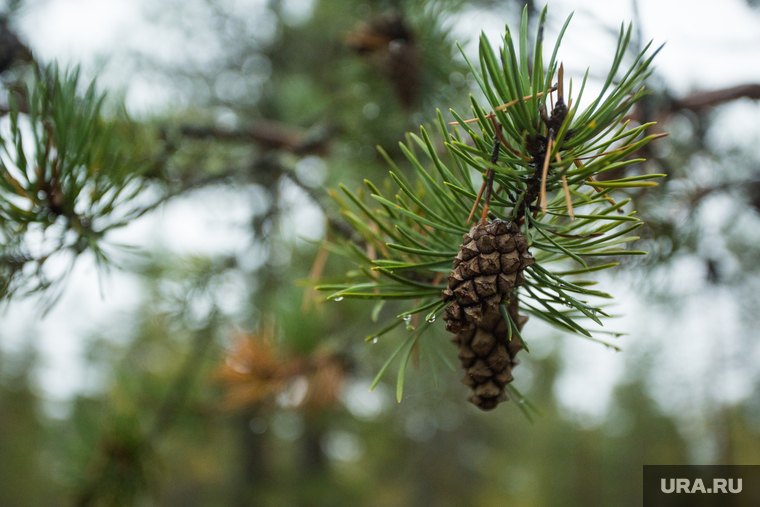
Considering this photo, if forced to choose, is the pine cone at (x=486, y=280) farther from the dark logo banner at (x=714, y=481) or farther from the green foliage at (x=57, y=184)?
the dark logo banner at (x=714, y=481)

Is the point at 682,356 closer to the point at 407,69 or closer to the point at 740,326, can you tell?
the point at 740,326

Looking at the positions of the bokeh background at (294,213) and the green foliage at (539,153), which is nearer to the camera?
the green foliage at (539,153)

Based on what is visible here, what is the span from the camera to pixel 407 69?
22.5 inches

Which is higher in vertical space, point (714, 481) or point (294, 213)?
point (294, 213)

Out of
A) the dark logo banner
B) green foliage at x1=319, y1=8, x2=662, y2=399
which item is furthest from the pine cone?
the dark logo banner

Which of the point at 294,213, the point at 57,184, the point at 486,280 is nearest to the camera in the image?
the point at 486,280

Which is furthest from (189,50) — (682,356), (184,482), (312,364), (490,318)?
(184,482)

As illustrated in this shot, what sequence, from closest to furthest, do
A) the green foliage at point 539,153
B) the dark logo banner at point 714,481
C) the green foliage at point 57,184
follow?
the green foliage at point 539,153 < the green foliage at point 57,184 < the dark logo banner at point 714,481

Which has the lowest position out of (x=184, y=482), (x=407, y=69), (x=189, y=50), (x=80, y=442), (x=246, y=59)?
(x=184, y=482)

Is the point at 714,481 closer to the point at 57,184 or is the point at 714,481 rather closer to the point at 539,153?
the point at 539,153

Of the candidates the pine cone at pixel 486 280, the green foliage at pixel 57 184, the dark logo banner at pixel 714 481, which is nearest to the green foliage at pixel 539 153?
the pine cone at pixel 486 280

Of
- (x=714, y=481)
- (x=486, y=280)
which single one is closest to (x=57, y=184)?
(x=486, y=280)

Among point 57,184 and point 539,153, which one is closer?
point 539,153

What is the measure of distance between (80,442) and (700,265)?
3.18 ft
